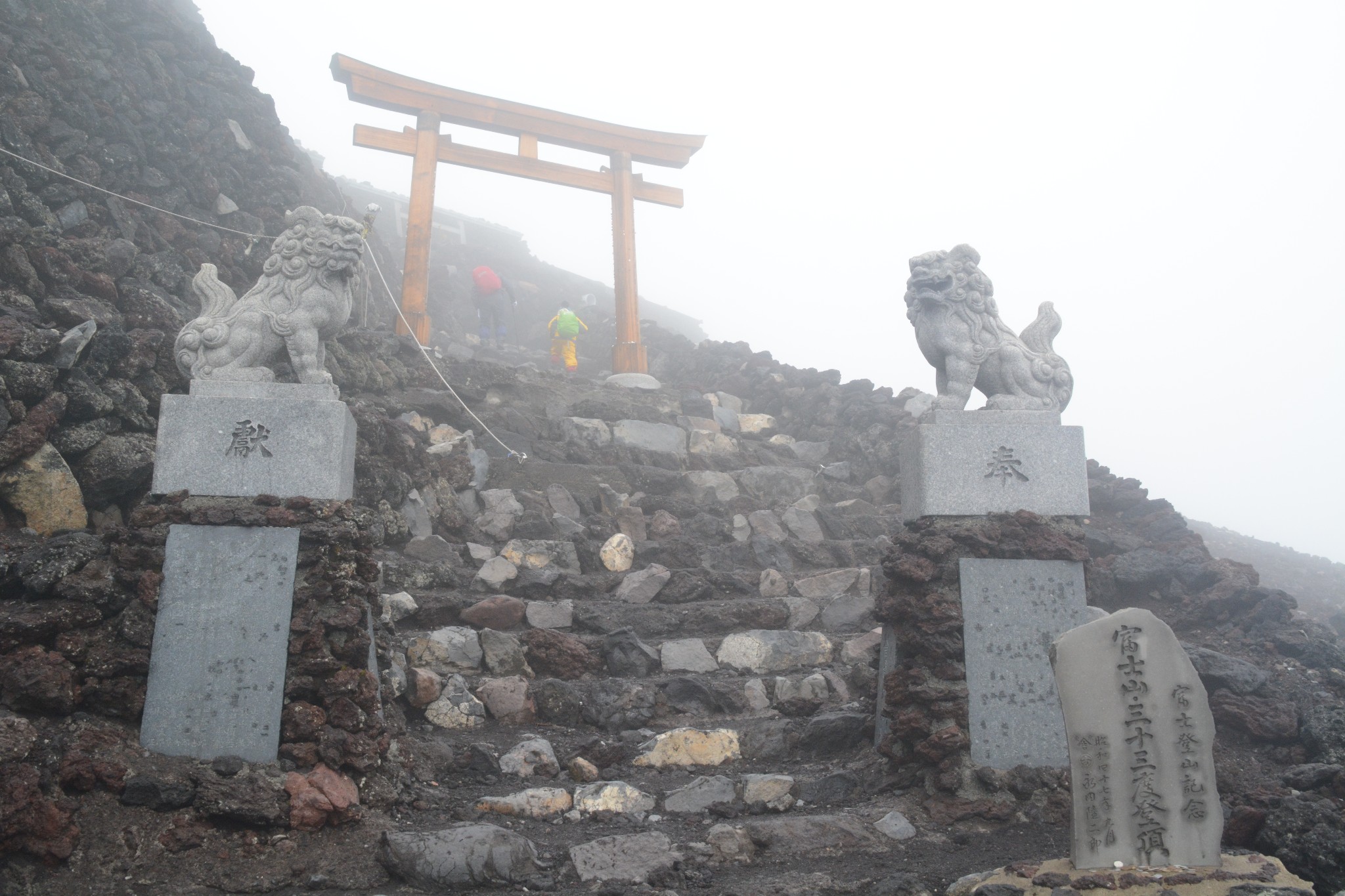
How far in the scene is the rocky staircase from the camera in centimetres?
497

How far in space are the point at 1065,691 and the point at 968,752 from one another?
126 cm

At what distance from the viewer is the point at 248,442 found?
519 cm

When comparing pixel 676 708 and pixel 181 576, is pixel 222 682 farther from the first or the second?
pixel 676 708

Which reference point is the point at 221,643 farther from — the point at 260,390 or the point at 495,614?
the point at 495,614

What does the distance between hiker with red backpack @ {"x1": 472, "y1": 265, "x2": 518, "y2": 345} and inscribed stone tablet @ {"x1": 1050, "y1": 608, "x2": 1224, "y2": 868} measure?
14.6 m

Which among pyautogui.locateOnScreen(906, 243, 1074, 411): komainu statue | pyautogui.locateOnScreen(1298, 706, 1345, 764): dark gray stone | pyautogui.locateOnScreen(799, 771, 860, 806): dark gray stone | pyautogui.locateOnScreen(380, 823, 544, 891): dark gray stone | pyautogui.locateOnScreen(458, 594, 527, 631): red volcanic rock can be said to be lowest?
pyautogui.locateOnScreen(380, 823, 544, 891): dark gray stone

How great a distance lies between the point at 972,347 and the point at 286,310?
167 inches

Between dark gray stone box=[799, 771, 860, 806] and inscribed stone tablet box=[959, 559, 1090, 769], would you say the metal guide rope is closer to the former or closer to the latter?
dark gray stone box=[799, 771, 860, 806]

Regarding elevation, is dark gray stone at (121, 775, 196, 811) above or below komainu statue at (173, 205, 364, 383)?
below

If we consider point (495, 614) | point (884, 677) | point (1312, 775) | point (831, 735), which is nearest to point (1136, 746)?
point (1312, 775)

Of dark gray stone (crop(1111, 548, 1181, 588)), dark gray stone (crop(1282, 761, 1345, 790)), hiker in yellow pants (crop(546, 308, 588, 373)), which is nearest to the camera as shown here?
dark gray stone (crop(1282, 761, 1345, 790))

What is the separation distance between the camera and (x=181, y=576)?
16.1 ft

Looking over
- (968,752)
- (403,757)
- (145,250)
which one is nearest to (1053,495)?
(968,752)

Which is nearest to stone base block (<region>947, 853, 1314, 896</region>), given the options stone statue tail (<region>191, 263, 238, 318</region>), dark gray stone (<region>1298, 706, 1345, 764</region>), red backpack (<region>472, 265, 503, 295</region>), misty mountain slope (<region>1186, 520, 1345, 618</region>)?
dark gray stone (<region>1298, 706, 1345, 764</region>)
